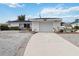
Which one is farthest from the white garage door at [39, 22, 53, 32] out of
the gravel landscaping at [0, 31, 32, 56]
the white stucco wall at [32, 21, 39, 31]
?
the gravel landscaping at [0, 31, 32, 56]

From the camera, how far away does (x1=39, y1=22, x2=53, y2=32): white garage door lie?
33059 millimetres

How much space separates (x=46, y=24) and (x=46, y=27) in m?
0.77

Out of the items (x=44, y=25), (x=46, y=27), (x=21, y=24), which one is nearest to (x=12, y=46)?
(x=46, y=27)

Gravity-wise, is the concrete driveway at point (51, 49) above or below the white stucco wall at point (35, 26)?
above

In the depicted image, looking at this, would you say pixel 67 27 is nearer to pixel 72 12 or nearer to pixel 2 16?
pixel 72 12

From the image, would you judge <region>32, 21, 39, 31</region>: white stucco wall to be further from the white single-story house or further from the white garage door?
the white garage door

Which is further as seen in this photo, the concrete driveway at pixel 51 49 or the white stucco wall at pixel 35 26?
the white stucco wall at pixel 35 26

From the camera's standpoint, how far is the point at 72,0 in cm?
1102

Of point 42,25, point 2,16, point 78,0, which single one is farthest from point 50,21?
point 78,0

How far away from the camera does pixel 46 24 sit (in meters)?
33.9

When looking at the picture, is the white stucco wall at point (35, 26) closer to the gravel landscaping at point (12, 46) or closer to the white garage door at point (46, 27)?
the white garage door at point (46, 27)

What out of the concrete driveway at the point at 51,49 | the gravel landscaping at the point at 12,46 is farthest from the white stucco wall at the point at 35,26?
the concrete driveway at the point at 51,49

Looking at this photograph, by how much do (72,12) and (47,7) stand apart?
3410 mm

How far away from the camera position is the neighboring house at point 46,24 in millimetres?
33250
